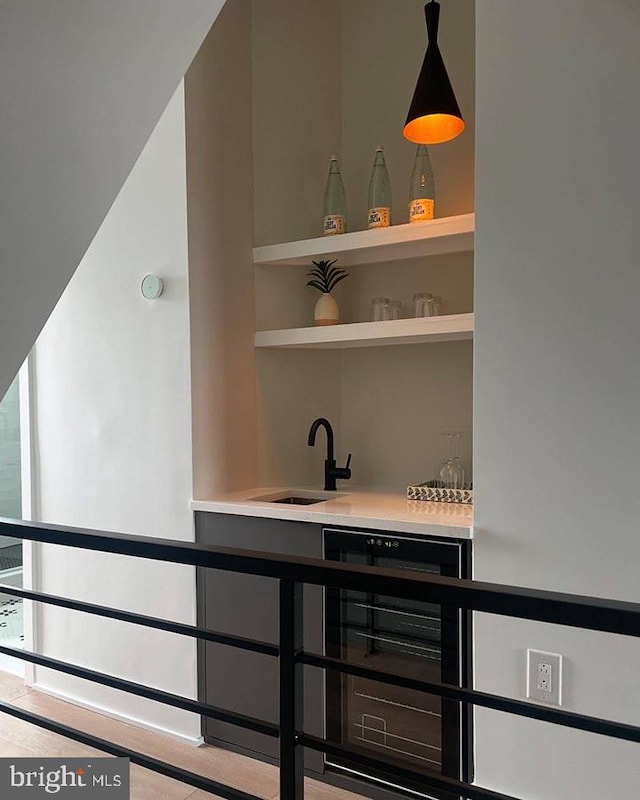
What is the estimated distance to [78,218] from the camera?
4.33 ft

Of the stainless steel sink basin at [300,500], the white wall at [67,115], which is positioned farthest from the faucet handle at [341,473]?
→ the white wall at [67,115]

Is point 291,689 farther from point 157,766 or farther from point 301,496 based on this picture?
point 301,496

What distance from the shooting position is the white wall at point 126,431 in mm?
2770

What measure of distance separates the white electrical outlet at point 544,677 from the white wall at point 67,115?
1.63 m

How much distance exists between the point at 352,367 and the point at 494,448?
47.5 inches

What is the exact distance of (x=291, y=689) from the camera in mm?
1164

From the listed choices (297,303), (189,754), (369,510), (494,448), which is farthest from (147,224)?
(189,754)

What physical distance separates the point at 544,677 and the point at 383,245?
153cm

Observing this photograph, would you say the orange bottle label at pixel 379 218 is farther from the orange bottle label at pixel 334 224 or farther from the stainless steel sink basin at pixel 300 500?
the stainless steel sink basin at pixel 300 500

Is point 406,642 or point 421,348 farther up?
point 421,348

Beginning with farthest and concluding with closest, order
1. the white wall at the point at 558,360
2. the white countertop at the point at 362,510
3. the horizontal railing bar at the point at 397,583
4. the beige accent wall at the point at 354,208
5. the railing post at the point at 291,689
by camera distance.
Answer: the beige accent wall at the point at 354,208 < the white countertop at the point at 362,510 < the white wall at the point at 558,360 < the railing post at the point at 291,689 < the horizontal railing bar at the point at 397,583

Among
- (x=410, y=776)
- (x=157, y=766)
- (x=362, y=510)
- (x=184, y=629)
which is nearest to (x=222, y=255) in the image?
(x=362, y=510)

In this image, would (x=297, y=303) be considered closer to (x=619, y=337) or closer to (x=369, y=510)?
(x=369, y=510)

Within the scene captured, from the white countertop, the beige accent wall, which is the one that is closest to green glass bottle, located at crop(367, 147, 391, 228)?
the beige accent wall
